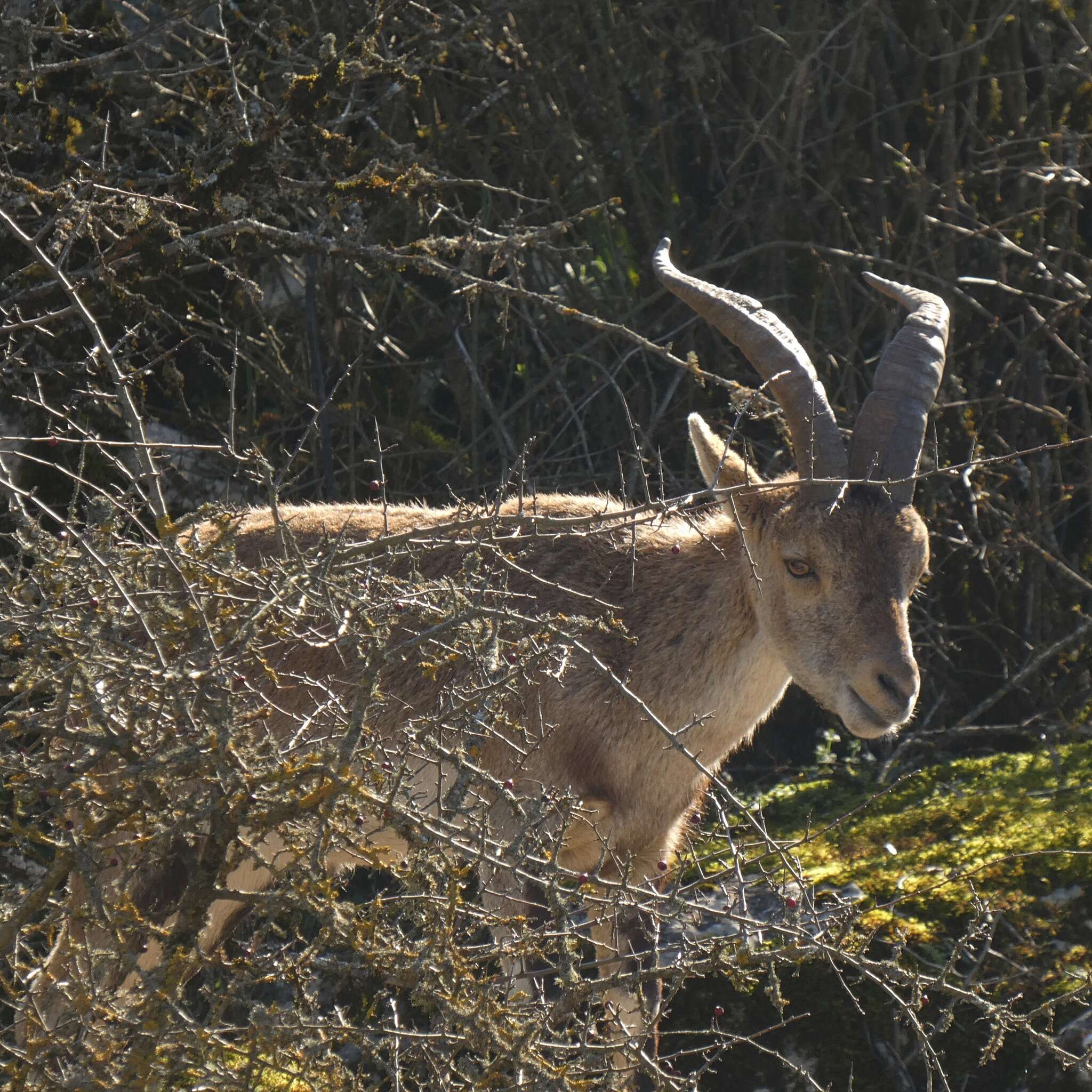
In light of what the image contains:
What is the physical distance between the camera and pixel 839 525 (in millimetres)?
4781

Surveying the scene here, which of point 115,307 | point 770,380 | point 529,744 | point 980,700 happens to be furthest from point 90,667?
point 980,700

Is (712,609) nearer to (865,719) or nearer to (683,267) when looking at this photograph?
(865,719)

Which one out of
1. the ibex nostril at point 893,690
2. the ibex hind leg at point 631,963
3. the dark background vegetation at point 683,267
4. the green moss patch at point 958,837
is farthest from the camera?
the dark background vegetation at point 683,267

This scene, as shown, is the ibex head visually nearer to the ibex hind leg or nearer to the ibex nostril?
the ibex nostril

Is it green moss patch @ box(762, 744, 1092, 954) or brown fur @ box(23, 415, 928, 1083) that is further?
green moss patch @ box(762, 744, 1092, 954)

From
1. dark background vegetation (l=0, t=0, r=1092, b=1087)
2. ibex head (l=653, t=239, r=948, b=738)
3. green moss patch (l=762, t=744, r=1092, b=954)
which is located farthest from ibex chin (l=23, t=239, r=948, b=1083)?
dark background vegetation (l=0, t=0, r=1092, b=1087)

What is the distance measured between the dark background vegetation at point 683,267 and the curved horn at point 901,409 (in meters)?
1.30

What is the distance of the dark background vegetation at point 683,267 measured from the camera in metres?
6.67

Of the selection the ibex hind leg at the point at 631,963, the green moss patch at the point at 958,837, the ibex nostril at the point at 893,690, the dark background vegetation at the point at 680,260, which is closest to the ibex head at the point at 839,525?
the ibex nostril at the point at 893,690

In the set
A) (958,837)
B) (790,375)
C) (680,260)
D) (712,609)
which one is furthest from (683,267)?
(958,837)

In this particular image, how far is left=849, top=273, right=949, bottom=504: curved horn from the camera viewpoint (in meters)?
4.87

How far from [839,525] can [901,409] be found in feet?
1.60

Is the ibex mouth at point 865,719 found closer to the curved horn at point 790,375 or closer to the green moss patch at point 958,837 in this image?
the green moss patch at point 958,837

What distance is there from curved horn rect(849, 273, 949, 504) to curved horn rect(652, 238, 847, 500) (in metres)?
0.10
